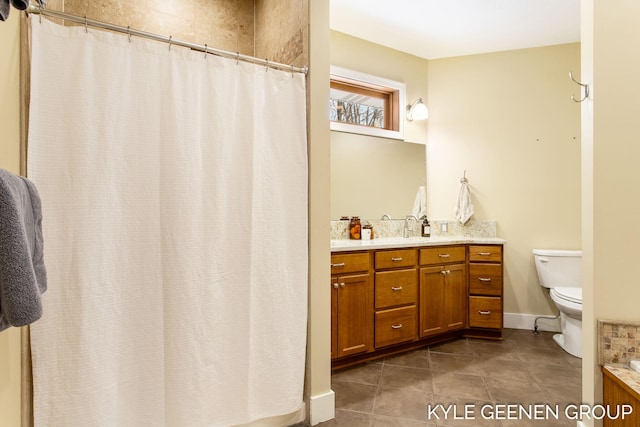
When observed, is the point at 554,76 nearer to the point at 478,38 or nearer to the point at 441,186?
the point at 478,38

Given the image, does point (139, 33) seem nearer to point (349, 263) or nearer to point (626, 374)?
point (349, 263)

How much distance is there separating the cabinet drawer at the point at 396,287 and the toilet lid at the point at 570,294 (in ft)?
3.70

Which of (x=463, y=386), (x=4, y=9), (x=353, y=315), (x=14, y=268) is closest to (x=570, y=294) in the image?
(x=463, y=386)

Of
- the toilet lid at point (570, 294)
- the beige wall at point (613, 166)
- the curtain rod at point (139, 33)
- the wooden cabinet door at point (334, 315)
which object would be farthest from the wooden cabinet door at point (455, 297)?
the curtain rod at point (139, 33)

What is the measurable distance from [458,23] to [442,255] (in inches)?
76.4

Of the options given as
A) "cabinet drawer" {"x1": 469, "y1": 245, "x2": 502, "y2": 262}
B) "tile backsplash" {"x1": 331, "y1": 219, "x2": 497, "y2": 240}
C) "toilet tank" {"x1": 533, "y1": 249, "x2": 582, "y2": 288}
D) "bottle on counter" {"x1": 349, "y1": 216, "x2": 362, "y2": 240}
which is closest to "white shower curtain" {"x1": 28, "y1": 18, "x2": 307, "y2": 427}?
"bottle on counter" {"x1": 349, "y1": 216, "x2": 362, "y2": 240}

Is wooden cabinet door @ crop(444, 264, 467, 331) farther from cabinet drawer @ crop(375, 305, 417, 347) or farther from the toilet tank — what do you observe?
the toilet tank

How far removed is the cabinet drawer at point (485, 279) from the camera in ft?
9.17

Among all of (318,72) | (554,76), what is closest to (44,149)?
(318,72)

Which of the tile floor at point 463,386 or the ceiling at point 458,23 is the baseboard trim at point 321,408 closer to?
the tile floor at point 463,386

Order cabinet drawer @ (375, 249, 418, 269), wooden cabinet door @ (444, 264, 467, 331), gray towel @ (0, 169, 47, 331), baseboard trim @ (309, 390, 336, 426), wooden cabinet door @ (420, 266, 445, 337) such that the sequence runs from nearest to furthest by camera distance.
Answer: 1. gray towel @ (0, 169, 47, 331)
2. baseboard trim @ (309, 390, 336, 426)
3. cabinet drawer @ (375, 249, 418, 269)
4. wooden cabinet door @ (420, 266, 445, 337)
5. wooden cabinet door @ (444, 264, 467, 331)

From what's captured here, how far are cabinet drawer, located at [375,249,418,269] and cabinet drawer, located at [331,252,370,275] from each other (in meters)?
0.11

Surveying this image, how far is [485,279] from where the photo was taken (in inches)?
111

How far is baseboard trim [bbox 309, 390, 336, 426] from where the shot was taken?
174 cm
